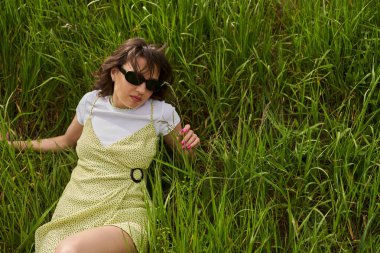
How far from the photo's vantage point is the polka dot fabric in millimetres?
2881

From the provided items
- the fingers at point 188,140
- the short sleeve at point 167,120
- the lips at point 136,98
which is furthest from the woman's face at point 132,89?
the fingers at point 188,140

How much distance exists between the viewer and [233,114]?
11.3ft

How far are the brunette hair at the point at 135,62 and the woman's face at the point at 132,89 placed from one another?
0.7 inches

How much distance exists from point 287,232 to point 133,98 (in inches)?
34.5

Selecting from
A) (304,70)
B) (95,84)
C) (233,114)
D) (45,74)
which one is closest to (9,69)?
(45,74)

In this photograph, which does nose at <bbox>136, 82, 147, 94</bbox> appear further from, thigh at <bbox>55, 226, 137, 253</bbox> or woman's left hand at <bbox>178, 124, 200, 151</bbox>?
thigh at <bbox>55, 226, 137, 253</bbox>

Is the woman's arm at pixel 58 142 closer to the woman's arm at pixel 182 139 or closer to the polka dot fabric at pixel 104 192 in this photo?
the polka dot fabric at pixel 104 192

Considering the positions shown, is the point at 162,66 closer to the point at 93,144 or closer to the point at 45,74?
the point at 93,144

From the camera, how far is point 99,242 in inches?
107

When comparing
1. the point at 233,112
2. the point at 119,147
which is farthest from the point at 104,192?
the point at 233,112

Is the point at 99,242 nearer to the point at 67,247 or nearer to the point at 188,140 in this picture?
the point at 67,247

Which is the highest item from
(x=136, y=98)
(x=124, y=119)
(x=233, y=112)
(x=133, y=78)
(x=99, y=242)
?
(x=133, y=78)

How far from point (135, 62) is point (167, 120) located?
31cm

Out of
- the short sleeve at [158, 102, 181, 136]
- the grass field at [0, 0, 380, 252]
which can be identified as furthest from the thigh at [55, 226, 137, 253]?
the short sleeve at [158, 102, 181, 136]
